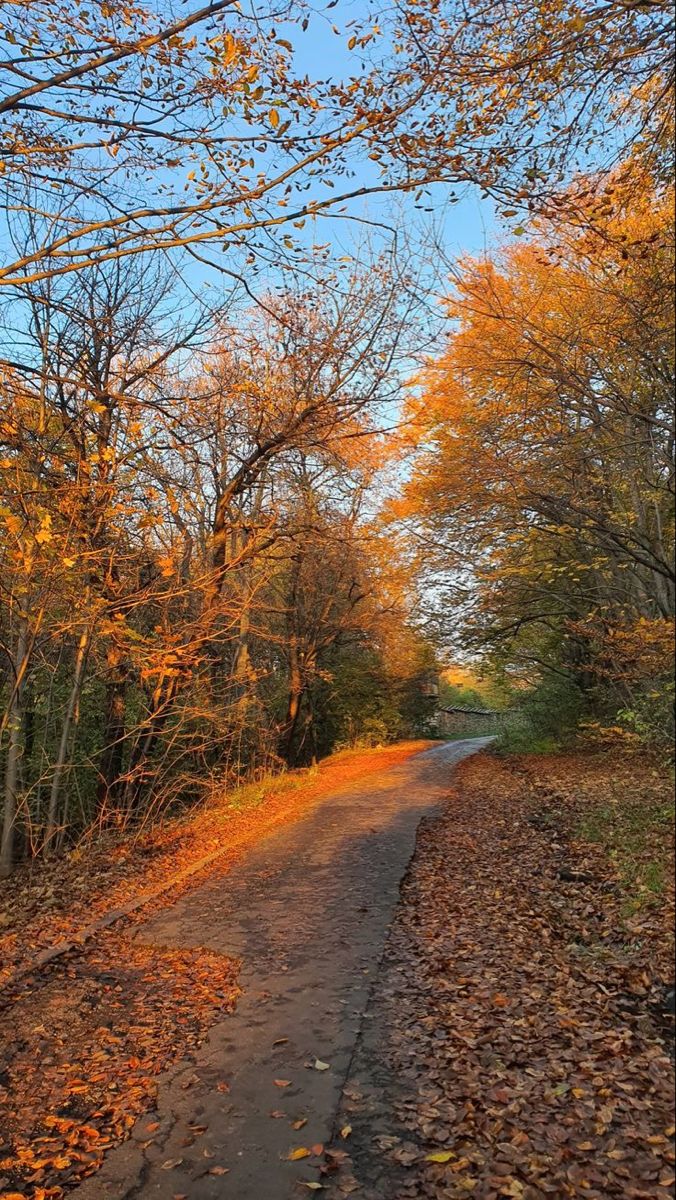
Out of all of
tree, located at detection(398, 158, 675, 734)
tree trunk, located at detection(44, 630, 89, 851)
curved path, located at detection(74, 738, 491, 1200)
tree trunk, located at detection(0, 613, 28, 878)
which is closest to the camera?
curved path, located at detection(74, 738, 491, 1200)

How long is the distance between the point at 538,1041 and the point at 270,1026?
1.63 metres

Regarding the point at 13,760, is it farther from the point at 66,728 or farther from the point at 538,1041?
the point at 538,1041

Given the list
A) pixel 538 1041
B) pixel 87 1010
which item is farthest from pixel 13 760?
pixel 538 1041

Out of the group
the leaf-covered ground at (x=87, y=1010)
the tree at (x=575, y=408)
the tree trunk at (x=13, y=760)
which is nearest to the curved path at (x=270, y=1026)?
the leaf-covered ground at (x=87, y=1010)

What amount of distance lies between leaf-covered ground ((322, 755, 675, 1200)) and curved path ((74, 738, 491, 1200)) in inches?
8.3

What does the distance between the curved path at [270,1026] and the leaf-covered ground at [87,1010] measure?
0.16 metres

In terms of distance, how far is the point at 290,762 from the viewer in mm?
19969

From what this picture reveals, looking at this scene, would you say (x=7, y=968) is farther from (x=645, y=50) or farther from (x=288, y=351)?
(x=288, y=351)

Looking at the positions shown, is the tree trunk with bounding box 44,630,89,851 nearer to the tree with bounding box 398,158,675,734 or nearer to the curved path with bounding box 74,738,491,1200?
the curved path with bounding box 74,738,491,1200

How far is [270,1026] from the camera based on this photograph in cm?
409

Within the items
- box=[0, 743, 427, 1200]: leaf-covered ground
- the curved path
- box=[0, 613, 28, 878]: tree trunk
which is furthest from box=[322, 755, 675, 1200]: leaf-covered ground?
box=[0, 613, 28, 878]: tree trunk

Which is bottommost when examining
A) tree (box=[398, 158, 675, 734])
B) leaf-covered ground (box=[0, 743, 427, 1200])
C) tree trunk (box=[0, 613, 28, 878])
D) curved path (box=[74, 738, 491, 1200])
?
curved path (box=[74, 738, 491, 1200])

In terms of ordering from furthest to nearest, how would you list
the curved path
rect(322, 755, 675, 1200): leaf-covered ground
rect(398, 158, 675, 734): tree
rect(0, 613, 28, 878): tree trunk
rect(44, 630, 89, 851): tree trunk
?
rect(44, 630, 89, 851): tree trunk
rect(0, 613, 28, 878): tree trunk
rect(398, 158, 675, 734): tree
the curved path
rect(322, 755, 675, 1200): leaf-covered ground

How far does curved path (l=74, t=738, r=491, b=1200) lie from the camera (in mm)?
2891
